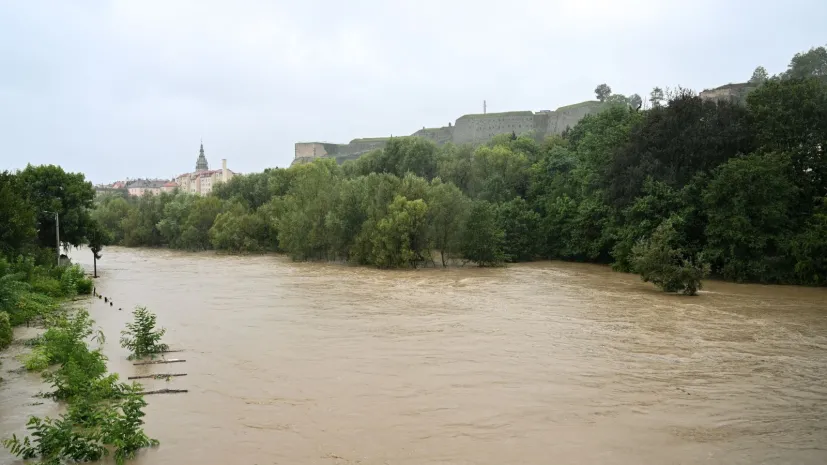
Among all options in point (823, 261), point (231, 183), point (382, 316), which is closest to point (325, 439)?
point (382, 316)

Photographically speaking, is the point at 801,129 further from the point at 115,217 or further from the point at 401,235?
the point at 115,217

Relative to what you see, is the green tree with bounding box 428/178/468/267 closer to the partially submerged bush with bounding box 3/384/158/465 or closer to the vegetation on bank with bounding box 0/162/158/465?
the vegetation on bank with bounding box 0/162/158/465

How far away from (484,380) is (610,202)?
2916cm

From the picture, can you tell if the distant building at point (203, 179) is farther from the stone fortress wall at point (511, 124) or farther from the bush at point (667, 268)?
the bush at point (667, 268)

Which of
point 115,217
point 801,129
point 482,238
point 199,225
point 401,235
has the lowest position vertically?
point 482,238

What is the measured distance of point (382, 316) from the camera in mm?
23156

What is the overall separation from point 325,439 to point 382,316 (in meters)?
12.8

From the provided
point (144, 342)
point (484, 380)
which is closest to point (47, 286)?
point (144, 342)

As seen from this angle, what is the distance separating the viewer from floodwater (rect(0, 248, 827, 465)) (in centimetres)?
1000

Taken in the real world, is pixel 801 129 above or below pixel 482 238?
above

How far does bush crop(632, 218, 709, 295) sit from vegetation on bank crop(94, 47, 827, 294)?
2.6 inches

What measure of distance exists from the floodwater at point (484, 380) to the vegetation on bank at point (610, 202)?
4714 millimetres

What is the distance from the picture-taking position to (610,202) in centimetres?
4019

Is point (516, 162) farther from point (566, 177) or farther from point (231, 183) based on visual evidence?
point (231, 183)
